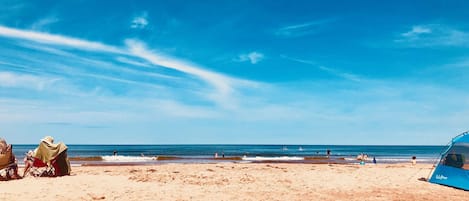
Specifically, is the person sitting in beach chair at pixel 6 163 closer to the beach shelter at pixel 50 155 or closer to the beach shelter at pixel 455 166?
the beach shelter at pixel 50 155

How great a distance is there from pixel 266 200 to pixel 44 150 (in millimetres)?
11941

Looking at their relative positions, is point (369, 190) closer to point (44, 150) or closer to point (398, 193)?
point (398, 193)

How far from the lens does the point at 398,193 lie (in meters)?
16.9

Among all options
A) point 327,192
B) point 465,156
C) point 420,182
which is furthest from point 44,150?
point 465,156

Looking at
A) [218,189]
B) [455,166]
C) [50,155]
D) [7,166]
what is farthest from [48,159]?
[455,166]

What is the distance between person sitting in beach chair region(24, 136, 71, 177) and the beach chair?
76 centimetres

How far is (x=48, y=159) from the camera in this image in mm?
19234

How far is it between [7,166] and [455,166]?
71.9 ft

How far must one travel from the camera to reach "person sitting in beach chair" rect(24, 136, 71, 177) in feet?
62.8

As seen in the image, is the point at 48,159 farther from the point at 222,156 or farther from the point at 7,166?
the point at 222,156

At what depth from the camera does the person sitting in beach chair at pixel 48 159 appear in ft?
62.8

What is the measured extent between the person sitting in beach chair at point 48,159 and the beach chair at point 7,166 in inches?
29.7

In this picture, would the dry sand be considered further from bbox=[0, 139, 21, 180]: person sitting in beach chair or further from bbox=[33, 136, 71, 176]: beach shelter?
bbox=[33, 136, 71, 176]: beach shelter

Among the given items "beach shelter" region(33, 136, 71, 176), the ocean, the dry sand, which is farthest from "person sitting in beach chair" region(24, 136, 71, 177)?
the ocean
